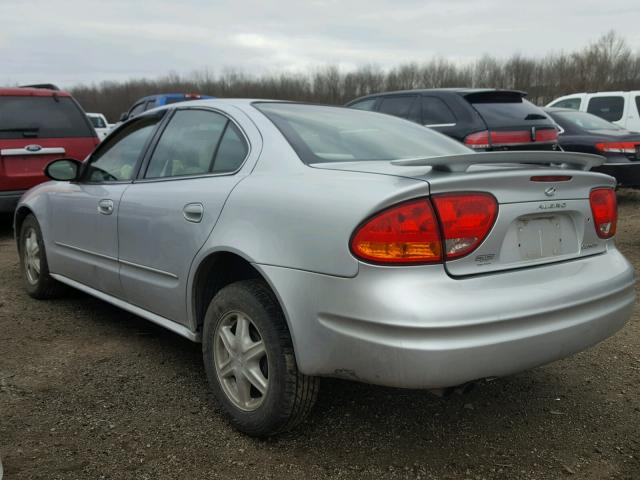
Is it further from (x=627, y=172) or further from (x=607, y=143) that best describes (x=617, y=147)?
(x=627, y=172)

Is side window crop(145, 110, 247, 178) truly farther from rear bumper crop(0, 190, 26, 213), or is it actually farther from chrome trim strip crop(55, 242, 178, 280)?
rear bumper crop(0, 190, 26, 213)

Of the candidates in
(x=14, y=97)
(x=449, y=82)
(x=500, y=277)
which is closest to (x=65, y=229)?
(x=500, y=277)

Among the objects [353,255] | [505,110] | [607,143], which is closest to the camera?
[353,255]

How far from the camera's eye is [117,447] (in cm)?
249

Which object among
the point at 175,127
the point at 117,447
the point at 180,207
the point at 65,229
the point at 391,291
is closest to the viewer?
the point at 391,291

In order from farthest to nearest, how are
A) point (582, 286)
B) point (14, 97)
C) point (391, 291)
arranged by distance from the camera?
point (14, 97), point (582, 286), point (391, 291)

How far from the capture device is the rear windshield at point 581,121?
9.41 meters

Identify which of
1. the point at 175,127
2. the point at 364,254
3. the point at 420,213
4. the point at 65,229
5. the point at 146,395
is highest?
the point at 175,127

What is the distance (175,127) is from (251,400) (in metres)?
1.66

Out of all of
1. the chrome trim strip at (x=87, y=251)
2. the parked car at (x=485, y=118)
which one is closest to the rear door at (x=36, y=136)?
the chrome trim strip at (x=87, y=251)

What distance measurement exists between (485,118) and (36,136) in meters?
5.26

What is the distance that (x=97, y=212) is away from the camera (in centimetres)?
362

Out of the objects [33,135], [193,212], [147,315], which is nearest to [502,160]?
[193,212]

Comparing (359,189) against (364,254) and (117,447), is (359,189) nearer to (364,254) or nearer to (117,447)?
(364,254)
